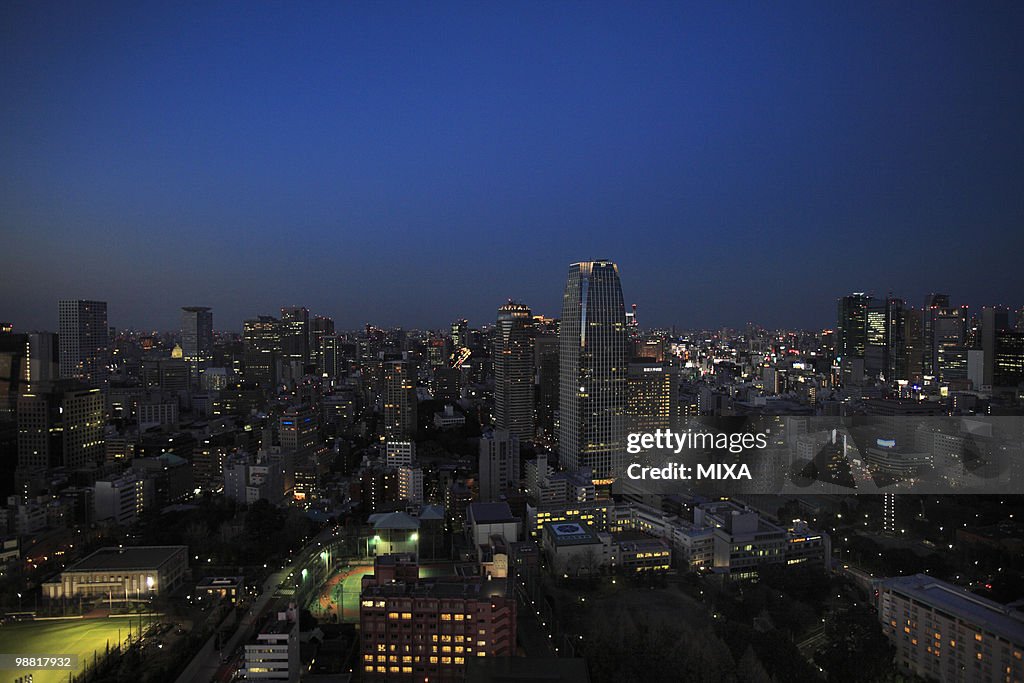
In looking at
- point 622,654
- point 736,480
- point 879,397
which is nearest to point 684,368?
point 879,397

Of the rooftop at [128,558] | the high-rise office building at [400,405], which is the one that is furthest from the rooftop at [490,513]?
the high-rise office building at [400,405]

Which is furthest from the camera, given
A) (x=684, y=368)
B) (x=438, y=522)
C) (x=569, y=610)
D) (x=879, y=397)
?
(x=684, y=368)

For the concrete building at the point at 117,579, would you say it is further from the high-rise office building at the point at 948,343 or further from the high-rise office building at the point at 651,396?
the high-rise office building at the point at 948,343

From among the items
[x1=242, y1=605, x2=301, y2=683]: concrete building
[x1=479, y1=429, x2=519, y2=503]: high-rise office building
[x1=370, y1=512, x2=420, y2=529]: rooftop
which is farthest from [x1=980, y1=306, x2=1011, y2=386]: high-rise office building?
[x1=242, y1=605, x2=301, y2=683]: concrete building

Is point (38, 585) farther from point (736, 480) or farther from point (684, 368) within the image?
point (684, 368)

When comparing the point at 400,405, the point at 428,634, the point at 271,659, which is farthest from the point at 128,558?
the point at 400,405
